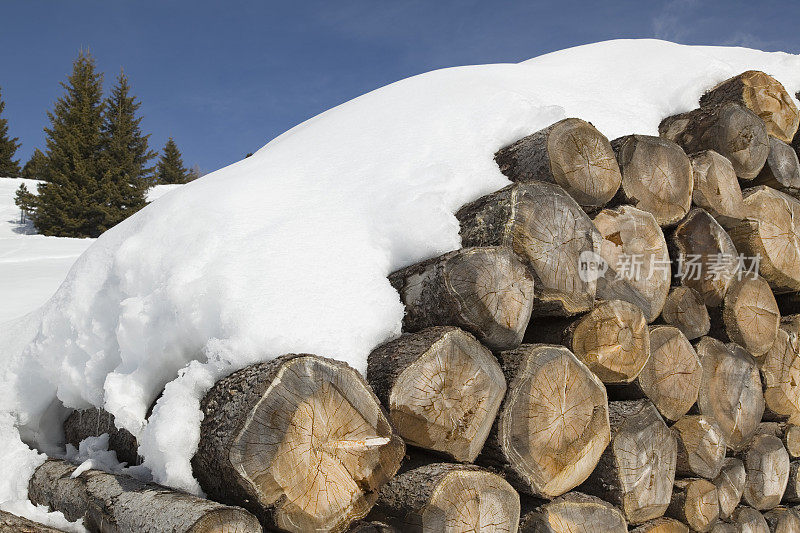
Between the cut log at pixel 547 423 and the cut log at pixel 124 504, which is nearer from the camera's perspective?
the cut log at pixel 124 504

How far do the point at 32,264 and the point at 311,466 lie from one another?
6620 millimetres

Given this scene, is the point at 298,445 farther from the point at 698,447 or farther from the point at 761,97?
the point at 761,97

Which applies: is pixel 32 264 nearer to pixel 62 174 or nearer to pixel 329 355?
pixel 329 355

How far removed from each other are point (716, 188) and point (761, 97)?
96 cm

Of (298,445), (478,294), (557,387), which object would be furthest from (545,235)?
(298,445)

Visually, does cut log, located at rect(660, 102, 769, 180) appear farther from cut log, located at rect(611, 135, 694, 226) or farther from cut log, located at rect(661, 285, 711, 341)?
cut log, located at rect(661, 285, 711, 341)

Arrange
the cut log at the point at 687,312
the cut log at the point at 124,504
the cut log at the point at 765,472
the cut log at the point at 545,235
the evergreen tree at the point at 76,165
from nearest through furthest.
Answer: the cut log at the point at 124,504, the cut log at the point at 545,235, the cut log at the point at 687,312, the cut log at the point at 765,472, the evergreen tree at the point at 76,165

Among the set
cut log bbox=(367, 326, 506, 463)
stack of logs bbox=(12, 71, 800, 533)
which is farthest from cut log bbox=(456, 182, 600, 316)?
cut log bbox=(367, 326, 506, 463)

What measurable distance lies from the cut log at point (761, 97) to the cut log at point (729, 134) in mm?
243

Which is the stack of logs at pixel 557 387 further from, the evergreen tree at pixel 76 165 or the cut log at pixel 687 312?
the evergreen tree at pixel 76 165

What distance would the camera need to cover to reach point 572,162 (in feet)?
6.98

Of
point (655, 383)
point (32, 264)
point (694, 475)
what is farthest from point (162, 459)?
point (32, 264)

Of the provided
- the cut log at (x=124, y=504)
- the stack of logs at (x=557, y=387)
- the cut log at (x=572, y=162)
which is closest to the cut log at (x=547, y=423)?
the stack of logs at (x=557, y=387)

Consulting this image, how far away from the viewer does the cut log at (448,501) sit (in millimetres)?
1505
